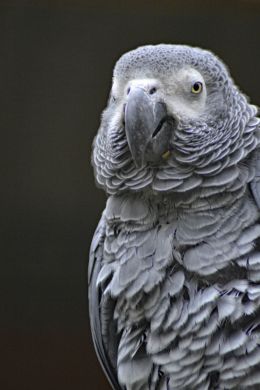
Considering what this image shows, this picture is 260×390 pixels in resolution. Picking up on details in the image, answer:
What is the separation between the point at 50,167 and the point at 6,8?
0.72 metres

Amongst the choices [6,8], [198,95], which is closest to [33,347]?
[6,8]

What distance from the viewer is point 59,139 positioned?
357 centimetres

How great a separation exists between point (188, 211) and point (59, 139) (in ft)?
5.57

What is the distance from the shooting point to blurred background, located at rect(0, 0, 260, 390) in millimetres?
3354

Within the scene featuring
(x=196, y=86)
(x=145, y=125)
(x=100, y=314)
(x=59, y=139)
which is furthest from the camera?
(x=59, y=139)

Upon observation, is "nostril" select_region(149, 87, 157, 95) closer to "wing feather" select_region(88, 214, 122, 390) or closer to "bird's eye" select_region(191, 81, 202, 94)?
"bird's eye" select_region(191, 81, 202, 94)

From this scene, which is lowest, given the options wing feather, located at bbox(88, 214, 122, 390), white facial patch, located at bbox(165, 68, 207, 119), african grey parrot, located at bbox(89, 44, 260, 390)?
wing feather, located at bbox(88, 214, 122, 390)

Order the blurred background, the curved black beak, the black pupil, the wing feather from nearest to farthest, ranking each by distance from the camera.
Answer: the curved black beak → the black pupil → the wing feather → the blurred background

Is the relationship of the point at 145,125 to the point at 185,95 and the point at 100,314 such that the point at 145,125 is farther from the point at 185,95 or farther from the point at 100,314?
the point at 100,314

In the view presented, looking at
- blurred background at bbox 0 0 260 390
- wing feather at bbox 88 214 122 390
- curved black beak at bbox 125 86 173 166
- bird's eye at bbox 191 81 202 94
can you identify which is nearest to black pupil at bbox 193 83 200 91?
bird's eye at bbox 191 81 202 94

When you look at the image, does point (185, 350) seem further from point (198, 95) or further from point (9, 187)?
point (9, 187)

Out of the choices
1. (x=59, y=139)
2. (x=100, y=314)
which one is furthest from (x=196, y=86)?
(x=59, y=139)

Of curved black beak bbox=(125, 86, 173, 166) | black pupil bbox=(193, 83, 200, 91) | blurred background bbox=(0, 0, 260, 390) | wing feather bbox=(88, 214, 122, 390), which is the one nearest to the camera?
curved black beak bbox=(125, 86, 173, 166)

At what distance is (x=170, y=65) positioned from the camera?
1.90 m
